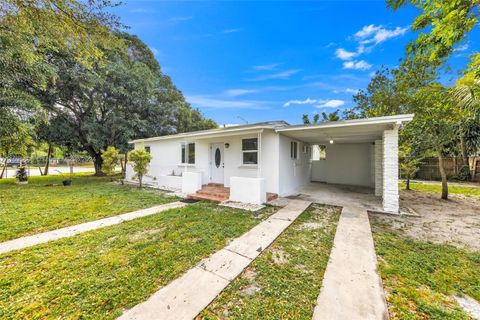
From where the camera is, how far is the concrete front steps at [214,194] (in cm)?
724

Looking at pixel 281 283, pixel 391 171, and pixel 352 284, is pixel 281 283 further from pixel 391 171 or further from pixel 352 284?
pixel 391 171

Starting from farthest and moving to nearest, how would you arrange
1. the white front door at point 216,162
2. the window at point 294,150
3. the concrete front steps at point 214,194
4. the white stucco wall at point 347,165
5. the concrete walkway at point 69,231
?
the white stucco wall at point 347,165 < the white front door at point 216,162 < the window at point 294,150 < the concrete front steps at point 214,194 < the concrete walkway at point 69,231

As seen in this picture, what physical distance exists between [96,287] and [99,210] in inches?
174

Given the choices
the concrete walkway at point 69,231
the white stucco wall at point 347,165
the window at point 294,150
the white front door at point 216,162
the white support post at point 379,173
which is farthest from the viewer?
the white stucco wall at point 347,165

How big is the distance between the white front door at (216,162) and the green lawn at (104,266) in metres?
4.35

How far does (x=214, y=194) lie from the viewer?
25.0 ft

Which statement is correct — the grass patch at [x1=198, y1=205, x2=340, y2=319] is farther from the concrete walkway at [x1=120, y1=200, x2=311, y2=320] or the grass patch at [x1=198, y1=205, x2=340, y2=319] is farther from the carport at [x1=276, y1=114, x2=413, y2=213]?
the carport at [x1=276, y1=114, x2=413, y2=213]

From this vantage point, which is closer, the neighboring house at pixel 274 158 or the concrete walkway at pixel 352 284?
the concrete walkway at pixel 352 284

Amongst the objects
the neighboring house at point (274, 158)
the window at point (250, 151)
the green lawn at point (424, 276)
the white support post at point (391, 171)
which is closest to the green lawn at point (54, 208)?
the neighboring house at point (274, 158)

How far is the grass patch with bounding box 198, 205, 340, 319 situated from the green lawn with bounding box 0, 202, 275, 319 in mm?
886

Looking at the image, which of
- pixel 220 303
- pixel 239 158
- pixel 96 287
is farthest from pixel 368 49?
pixel 96 287

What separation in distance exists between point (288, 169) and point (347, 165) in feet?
20.1

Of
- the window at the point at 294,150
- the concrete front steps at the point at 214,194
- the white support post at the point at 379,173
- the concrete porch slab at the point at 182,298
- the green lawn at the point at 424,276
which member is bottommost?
the green lawn at the point at 424,276

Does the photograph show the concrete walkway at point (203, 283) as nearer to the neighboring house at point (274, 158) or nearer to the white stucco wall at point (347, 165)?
the neighboring house at point (274, 158)
